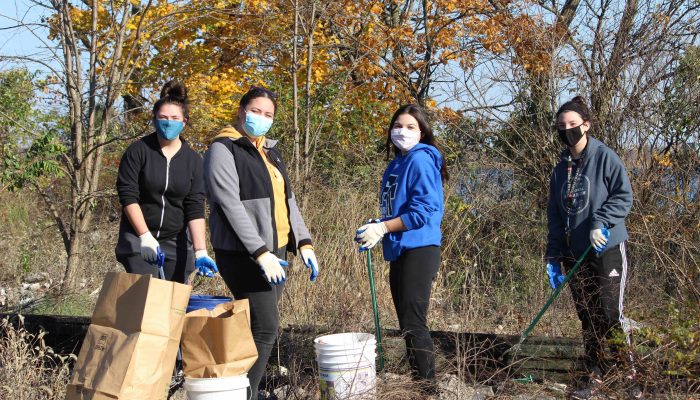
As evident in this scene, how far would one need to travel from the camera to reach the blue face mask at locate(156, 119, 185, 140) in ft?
14.3

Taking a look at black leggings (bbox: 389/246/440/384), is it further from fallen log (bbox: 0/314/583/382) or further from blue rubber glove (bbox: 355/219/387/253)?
fallen log (bbox: 0/314/583/382)

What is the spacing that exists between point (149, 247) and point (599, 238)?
2.41 meters

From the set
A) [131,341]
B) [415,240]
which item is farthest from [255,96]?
[131,341]

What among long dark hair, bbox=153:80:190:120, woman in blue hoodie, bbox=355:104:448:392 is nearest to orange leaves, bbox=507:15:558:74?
woman in blue hoodie, bbox=355:104:448:392

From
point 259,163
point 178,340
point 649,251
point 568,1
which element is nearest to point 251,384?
point 178,340

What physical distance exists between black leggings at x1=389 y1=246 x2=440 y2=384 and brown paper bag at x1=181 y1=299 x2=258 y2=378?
2.81 feet

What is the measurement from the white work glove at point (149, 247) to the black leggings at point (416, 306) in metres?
1.32

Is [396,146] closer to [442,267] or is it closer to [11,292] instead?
[442,267]

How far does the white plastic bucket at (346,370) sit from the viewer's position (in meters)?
3.72

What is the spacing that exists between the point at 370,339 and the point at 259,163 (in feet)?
3.41

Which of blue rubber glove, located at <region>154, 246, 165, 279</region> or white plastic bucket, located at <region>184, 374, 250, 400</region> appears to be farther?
blue rubber glove, located at <region>154, 246, 165, 279</region>

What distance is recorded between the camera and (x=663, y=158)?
653cm

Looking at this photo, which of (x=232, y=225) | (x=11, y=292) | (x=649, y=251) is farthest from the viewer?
(x=11, y=292)

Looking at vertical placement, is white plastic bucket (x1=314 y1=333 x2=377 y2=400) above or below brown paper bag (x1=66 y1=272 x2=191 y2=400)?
below
